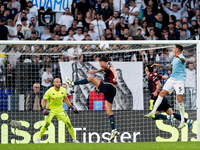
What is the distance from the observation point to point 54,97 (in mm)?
11477

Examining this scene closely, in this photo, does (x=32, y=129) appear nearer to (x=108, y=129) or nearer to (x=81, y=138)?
(x=81, y=138)

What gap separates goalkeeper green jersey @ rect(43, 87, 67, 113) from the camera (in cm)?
1145

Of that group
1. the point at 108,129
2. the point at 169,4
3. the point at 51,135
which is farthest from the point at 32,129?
the point at 169,4

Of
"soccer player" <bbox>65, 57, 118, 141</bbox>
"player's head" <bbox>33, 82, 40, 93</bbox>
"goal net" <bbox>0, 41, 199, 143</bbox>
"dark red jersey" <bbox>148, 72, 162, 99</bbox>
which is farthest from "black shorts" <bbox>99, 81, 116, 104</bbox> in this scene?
"player's head" <bbox>33, 82, 40, 93</bbox>

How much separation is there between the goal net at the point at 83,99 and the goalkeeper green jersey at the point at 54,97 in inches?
20.4

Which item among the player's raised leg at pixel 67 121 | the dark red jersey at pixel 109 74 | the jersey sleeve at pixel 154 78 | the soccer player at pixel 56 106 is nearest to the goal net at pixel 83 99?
the jersey sleeve at pixel 154 78

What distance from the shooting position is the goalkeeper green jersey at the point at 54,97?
451 inches

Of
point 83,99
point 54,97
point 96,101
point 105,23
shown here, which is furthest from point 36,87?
point 105,23

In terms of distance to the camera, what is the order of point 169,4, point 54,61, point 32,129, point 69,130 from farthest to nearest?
point 169,4, point 54,61, point 32,129, point 69,130

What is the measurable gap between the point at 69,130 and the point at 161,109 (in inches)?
113

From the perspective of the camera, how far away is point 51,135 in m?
12.3

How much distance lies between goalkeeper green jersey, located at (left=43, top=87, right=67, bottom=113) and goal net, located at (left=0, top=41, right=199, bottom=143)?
519 millimetres

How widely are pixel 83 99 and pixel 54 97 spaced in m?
1.40

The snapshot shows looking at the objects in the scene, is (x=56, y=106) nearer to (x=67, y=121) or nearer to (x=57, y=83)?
(x=67, y=121)
